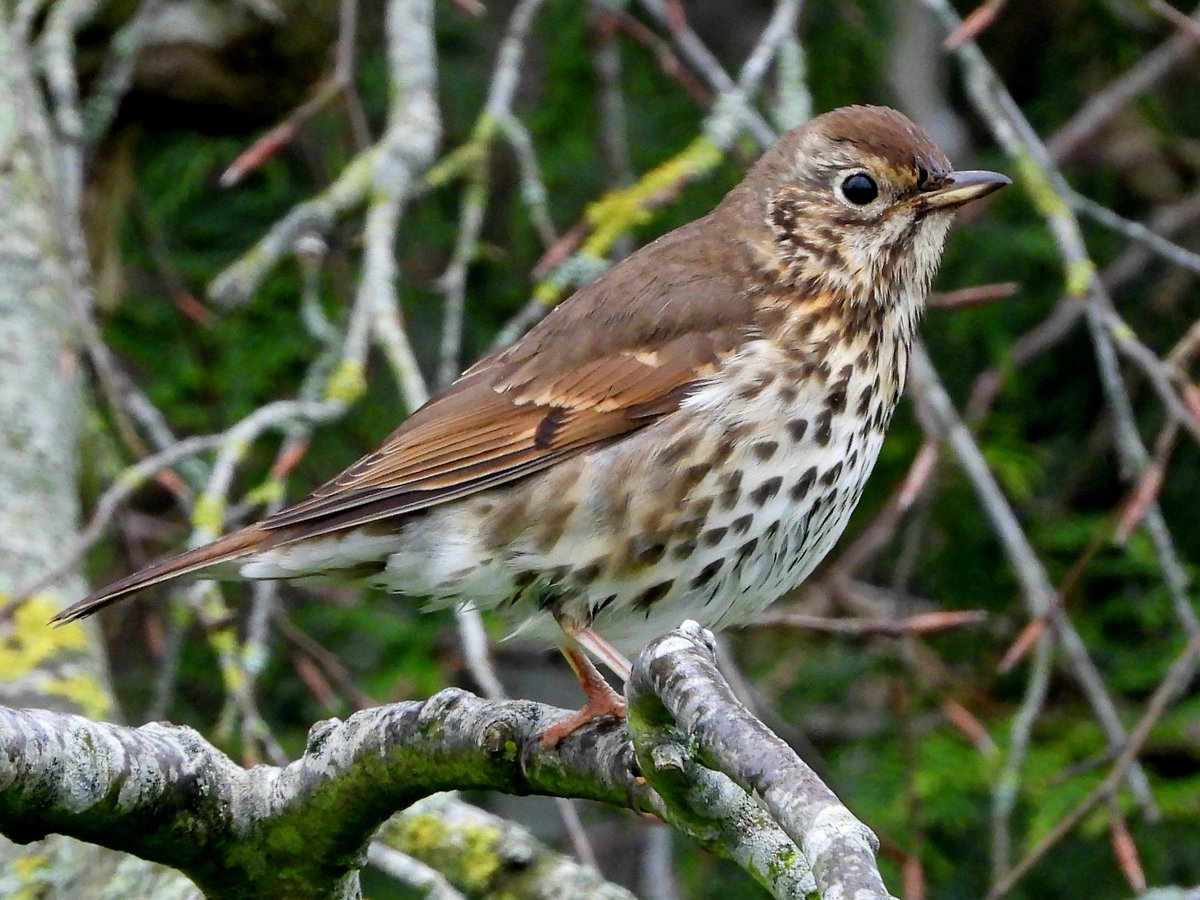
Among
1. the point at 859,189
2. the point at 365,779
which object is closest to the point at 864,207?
the point at 859,189

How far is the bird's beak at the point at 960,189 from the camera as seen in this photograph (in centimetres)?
325

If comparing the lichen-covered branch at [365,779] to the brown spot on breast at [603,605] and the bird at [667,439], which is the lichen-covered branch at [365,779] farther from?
the brown spot on breast at [603,605]

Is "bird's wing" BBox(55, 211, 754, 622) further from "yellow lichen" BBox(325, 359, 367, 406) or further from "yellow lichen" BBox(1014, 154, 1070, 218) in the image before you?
"yellow lichen" BBox(1014, 154, 1070, 218)

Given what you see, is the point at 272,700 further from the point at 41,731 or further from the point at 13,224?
the point at 41,731

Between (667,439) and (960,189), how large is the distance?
0.74m

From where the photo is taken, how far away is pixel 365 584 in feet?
11.0

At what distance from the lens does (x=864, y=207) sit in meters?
3.43

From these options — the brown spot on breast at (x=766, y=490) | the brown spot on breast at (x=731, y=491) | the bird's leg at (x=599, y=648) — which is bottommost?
the bird's leg at (x=599, y=648)

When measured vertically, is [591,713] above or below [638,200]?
below

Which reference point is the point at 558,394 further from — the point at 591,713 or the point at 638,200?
the point at 591,713

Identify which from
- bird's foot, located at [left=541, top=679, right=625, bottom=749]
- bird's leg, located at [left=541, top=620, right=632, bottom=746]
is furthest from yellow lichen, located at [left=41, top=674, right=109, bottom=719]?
bird's foot, located at [left=541, top=679, right=625, bottom=749]

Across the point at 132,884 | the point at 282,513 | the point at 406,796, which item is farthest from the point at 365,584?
the point at 406,796

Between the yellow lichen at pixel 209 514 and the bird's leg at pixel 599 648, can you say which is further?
the yellow lichen at pixel 209 514

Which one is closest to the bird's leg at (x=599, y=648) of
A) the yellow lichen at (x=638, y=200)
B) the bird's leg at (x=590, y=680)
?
the bird's leg at (x=590, y=680)
